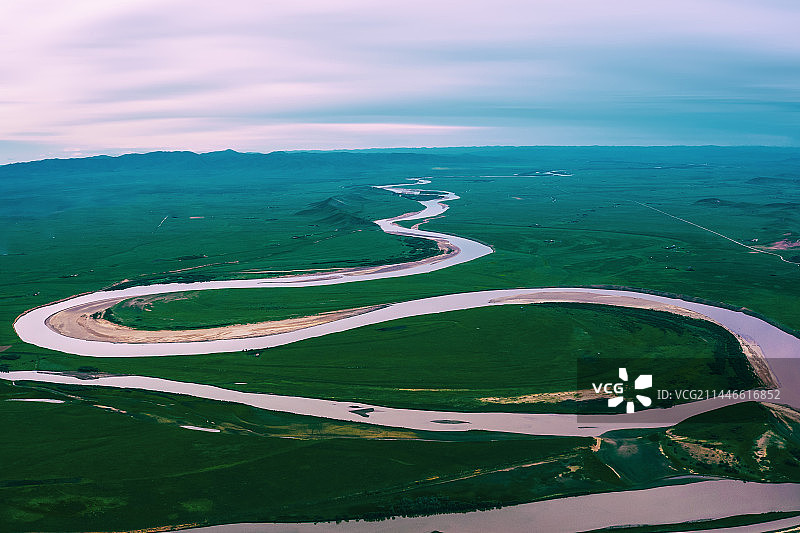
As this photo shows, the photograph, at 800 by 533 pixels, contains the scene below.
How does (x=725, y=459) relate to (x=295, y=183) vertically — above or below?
below

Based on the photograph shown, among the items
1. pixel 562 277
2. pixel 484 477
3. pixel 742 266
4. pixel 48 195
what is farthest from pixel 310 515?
pixel 48 195

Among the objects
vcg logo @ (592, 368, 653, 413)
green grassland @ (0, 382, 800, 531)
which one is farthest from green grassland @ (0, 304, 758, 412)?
green grassland @ (0, 382, 800, 531)

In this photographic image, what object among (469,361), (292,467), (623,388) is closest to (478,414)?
(469,361)

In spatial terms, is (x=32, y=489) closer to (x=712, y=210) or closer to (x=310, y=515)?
(x=310, y=515)

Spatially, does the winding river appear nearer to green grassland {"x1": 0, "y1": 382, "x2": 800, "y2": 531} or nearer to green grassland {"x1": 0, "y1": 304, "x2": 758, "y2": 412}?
green grassland {"x1": 0, "y1": 382, "x2": 800, "y2": 531}

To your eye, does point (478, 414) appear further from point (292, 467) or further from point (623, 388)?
point (292, 467)

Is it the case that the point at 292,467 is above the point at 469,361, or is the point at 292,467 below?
below
